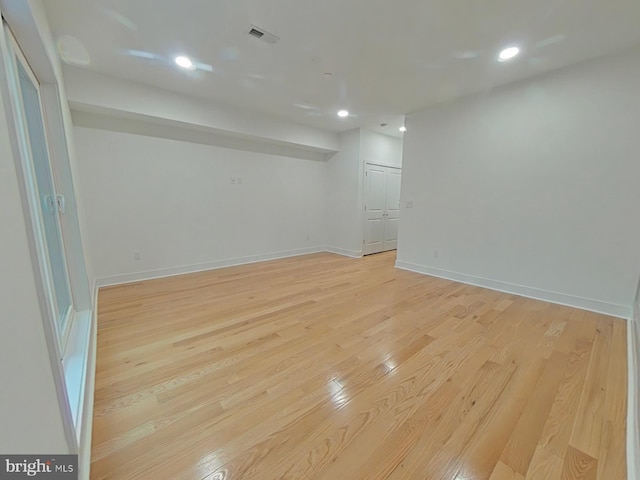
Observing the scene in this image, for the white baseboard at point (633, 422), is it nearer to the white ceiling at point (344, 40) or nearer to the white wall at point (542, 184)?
the white wall at point (542, 184)

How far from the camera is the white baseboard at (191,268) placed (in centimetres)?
359

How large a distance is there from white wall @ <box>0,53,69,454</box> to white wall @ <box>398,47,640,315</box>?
4.16 metres

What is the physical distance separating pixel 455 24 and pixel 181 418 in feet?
10.9

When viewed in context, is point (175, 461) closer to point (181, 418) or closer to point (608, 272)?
point (181, 418)

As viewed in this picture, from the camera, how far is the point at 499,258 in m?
3.49

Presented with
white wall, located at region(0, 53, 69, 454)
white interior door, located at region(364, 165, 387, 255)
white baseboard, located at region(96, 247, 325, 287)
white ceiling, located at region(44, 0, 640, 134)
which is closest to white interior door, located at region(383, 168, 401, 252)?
white interior door, located at region(364, 165, 387, 255)

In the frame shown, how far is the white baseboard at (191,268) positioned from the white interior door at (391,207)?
5.96 ft

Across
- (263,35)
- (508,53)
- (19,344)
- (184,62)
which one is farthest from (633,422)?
(184,62)

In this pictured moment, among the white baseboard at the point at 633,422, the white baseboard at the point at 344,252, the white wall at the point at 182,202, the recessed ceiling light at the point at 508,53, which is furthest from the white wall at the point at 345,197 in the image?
the white baseboard at the point at 633,422

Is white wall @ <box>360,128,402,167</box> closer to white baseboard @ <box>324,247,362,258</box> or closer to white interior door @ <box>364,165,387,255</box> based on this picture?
white interior door @ <box>364,165,387,255</box>

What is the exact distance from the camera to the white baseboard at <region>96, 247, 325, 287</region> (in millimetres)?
3590

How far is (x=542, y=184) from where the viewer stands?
10.1ft

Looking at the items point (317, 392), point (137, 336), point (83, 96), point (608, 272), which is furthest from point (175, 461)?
point (608, 272)

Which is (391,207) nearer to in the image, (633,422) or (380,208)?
(380,208)
